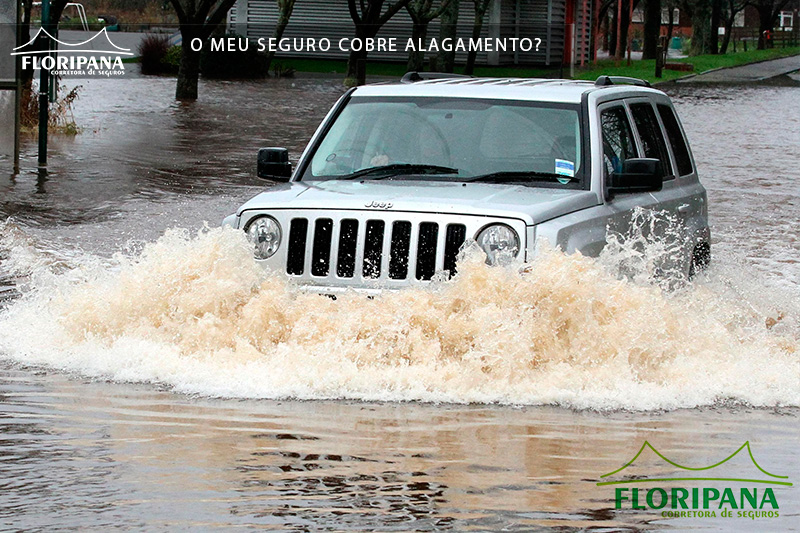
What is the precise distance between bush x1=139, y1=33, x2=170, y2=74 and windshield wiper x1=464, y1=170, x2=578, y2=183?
117ft

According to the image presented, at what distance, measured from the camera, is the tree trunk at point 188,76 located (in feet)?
105

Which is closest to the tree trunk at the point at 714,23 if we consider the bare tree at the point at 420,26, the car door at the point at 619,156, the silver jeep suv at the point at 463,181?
the bare tree at the point at 420,26

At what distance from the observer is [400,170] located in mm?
7898

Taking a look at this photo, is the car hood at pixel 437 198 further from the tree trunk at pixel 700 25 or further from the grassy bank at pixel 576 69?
the tree trunk at pixel 700 25

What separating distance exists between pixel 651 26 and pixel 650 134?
191 ft

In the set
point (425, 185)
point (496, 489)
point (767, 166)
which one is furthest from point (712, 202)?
point (496, 489)

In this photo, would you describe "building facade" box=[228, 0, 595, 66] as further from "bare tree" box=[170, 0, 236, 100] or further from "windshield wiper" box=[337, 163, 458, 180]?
"windshield wiper" box=[337, 163, 458, 180]

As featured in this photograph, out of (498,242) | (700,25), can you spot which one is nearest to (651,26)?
(700,25)

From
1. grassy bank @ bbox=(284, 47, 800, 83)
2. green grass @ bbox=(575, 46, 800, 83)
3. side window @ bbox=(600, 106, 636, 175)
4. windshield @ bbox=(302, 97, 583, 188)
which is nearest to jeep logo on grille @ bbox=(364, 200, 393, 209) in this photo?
windshield @ bbox=(302, 97, 583, 188)

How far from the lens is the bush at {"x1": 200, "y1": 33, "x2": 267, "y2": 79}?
144ft

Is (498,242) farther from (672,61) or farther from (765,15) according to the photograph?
(765,15)

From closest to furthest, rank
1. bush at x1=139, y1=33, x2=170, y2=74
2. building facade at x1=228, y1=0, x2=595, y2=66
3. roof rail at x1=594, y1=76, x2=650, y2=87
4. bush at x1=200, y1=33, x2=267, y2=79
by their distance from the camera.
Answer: roof rail at x1=594, y1=76, x2=650, y2=87
bush at x1=139, y1=33, x2=170, y2=74
bush at x1=200, y1=33, x2=267, y2=79
building facade at x1=228, y1=0, x2=595, y2=66

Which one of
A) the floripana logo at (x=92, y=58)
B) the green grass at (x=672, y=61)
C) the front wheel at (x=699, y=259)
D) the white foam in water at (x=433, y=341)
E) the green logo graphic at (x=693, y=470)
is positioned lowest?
the green logo graphic at (x=693, y=470)

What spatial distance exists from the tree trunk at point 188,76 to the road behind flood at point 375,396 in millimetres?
22468
